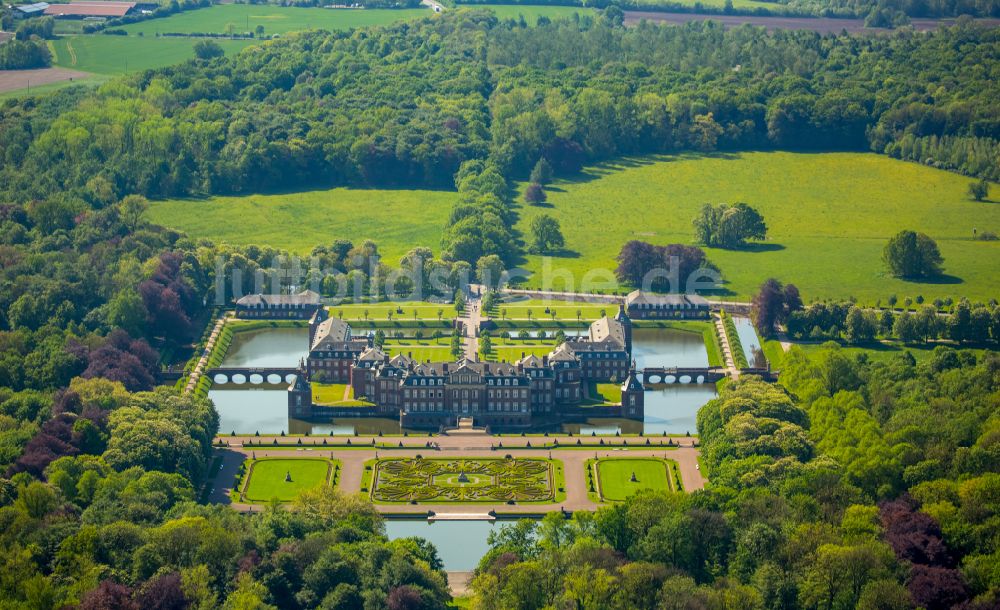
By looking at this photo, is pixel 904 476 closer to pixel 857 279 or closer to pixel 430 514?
pixel 430 514

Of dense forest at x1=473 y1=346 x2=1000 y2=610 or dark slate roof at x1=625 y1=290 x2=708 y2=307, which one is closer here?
dense forest at x1=473 y1=346 x2=1000 y2=610

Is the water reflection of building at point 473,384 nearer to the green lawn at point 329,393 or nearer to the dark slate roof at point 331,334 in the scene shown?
the dark slate roof at point 331,334

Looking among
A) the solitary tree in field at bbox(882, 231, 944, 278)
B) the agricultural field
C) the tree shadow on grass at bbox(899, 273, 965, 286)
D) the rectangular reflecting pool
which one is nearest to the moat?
the agricultural field

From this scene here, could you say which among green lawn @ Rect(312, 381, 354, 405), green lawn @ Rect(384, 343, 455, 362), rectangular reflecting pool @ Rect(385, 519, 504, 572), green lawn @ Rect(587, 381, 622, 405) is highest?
green lawn @ Rect(384, 343, 455, 362)

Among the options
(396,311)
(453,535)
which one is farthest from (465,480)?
(396,311)

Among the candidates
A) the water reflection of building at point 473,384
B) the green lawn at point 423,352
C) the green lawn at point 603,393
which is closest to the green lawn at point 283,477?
the water reflection of building at point 473,384

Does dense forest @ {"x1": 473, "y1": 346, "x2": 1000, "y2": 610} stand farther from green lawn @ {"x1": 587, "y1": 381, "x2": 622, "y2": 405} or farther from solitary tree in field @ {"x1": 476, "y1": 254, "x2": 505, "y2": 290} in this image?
solitary tree in field @ {"x1": 476, "y1": 254, "x2": 505, "y2": 290}

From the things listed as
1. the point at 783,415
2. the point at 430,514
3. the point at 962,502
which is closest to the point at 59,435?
the point at 430,514
